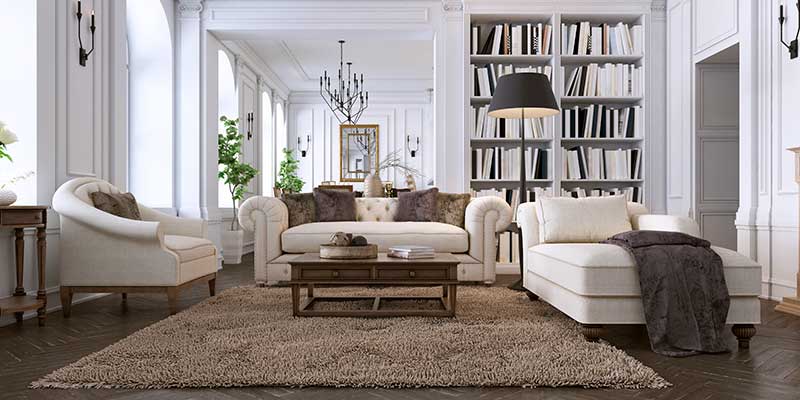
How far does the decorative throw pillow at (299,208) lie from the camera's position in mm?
5516

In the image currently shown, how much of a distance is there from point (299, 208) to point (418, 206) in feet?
3.70

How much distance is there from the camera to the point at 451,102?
6.48m

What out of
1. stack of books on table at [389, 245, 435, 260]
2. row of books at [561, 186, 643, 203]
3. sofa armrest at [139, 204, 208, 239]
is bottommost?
stack of books on table at [389, 245, 435, 260]

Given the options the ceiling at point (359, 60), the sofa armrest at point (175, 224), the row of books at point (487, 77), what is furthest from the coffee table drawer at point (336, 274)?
the ceiling at point (359, 60)

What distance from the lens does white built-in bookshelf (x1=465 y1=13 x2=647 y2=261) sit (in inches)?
252

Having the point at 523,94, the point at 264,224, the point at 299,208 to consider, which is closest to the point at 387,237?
the point at 299,208

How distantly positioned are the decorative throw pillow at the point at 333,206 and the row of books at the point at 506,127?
5.25 ft

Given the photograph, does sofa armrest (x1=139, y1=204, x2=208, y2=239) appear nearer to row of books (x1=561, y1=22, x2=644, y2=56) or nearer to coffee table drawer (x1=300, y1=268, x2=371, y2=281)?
coffee table drawer (x1=300, y1=268, x2=371, y2=281)

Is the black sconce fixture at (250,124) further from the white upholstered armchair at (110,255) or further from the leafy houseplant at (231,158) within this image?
the white upholstered armchair at (110,255)

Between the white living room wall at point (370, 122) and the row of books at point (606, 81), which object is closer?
the row of books at point (606, 81)

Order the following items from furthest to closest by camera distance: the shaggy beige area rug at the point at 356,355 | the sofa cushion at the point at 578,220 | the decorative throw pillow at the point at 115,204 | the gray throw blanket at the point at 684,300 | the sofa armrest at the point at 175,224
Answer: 1. the sofa armrest at the point at 175,224
2. the decorative throw pillow at the point at 115,204
3. the sofa cushion at the point at 578,220
4. the gray throw blanket at the point at 684,300
5. the shaggy beige area rug at the point at 356,355

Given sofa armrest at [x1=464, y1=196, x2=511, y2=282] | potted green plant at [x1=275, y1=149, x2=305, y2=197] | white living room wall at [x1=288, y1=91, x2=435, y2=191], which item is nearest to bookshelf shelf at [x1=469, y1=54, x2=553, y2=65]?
sofa armrest at [x1=464, y1=196, x2=511, y2=282]

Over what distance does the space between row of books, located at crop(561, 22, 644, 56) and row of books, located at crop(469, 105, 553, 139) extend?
829 millimetres

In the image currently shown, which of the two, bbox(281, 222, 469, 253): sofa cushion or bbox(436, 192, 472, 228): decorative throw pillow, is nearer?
bbox(281, 222, 469, 253): sofa cushion
